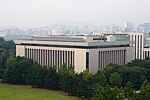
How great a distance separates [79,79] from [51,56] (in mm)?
13335

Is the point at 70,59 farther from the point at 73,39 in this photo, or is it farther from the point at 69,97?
the point at 69,97

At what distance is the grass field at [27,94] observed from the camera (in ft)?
88.2

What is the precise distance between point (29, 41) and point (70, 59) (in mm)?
6356

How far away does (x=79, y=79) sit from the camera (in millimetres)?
28703

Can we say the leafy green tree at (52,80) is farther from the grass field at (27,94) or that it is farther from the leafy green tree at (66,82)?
the grass field at (27,94)

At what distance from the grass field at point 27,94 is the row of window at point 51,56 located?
8.54 m

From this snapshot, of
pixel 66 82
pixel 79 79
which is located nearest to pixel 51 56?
pixel 66 82

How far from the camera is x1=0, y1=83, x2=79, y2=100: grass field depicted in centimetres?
2688

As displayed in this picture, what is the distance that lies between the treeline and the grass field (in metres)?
0.83

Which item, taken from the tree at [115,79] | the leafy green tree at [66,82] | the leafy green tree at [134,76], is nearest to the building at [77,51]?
the leafy green tree at [134,76]

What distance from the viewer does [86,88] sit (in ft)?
89.1

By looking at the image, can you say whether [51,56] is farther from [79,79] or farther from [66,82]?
[79,79]

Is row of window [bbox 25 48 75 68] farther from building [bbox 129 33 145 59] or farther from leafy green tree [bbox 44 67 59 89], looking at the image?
building [bbox 129 33 145 59]

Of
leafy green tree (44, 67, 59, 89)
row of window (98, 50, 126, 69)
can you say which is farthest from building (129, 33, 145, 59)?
leafy green tree (44, 67, 59, 89)
